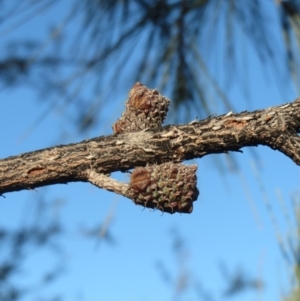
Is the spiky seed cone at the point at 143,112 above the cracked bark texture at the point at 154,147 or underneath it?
above

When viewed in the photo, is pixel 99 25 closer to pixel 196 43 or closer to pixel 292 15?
pixel 196 43

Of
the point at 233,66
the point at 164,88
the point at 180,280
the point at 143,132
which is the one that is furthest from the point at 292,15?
the point at 180,280

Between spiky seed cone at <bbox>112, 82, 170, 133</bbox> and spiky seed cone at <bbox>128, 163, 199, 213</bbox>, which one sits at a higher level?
spiky seed cone at <bbox>112, 82, 170, 133</bbox>

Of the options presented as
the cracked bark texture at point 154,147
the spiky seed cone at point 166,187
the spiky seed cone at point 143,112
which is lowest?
the spiky seed cone at point 166,187
